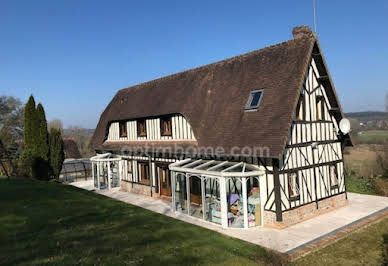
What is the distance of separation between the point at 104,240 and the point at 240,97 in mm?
7868

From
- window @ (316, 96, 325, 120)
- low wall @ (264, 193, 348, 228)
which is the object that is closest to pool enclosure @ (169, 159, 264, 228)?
low wall @ (264, 193, 348, 228)

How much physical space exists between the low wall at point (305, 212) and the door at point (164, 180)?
6.48 m

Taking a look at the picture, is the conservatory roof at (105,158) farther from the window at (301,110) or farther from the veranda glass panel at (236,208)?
the window at (301,110)

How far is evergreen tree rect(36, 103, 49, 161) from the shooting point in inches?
794

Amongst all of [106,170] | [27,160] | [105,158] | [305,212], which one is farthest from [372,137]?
[27,160]

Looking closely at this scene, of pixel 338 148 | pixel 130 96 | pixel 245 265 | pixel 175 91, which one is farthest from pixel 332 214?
pixel 130 96

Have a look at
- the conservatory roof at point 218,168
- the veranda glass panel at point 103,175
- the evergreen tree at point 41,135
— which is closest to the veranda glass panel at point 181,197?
the conservatory roof at point 218,168

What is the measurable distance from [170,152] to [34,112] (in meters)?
11.6

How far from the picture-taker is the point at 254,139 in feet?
34.8

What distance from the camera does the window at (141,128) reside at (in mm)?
17381

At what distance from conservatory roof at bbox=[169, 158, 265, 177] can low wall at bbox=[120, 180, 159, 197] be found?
4.48 m

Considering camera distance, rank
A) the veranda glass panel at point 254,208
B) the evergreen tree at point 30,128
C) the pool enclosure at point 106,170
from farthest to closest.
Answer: the evergreen tree at point 30,128
the pool enclosure at point 106,170
the veranda glass panel at point 254,208

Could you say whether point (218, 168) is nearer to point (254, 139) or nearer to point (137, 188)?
point (254, 139)

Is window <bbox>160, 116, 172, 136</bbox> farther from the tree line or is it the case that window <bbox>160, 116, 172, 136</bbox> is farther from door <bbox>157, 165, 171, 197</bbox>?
the tree line
